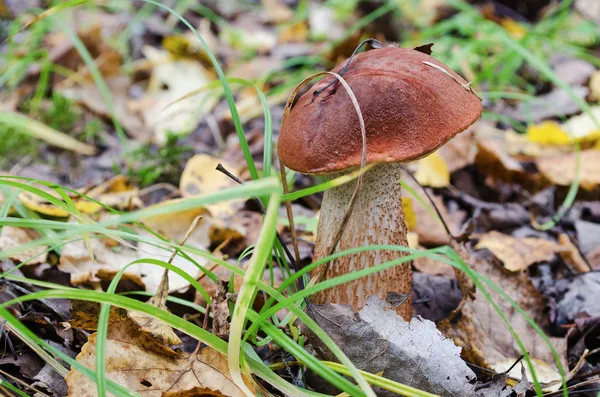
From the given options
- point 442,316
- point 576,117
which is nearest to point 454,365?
point 442,316

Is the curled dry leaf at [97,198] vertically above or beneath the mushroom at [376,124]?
beneath

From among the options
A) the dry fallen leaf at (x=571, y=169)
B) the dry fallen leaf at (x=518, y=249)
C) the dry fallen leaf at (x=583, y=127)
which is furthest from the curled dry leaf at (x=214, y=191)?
the dry fallen leaf at (x=583, y=127)

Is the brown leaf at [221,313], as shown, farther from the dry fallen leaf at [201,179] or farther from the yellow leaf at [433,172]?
the yellow leaf at [433,172]

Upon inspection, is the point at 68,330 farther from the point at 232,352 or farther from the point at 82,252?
the point at 232,352

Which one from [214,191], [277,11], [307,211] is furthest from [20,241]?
[277,11]

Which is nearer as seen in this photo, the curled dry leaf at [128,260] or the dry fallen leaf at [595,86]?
the curled dry leaf at [128,260]

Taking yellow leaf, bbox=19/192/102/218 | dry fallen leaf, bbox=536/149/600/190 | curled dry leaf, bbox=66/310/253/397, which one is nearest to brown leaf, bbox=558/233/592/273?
dry fallen leaf, bbox=536/149/600/190

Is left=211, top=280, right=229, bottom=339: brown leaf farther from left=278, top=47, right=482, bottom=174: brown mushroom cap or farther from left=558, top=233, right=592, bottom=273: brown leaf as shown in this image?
left=558, top=233, right=592, bottom=273: brown leaf

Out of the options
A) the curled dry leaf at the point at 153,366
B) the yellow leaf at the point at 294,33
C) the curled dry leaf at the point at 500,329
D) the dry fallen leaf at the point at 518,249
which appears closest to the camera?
the curled dry leaf at the point at 153,366
